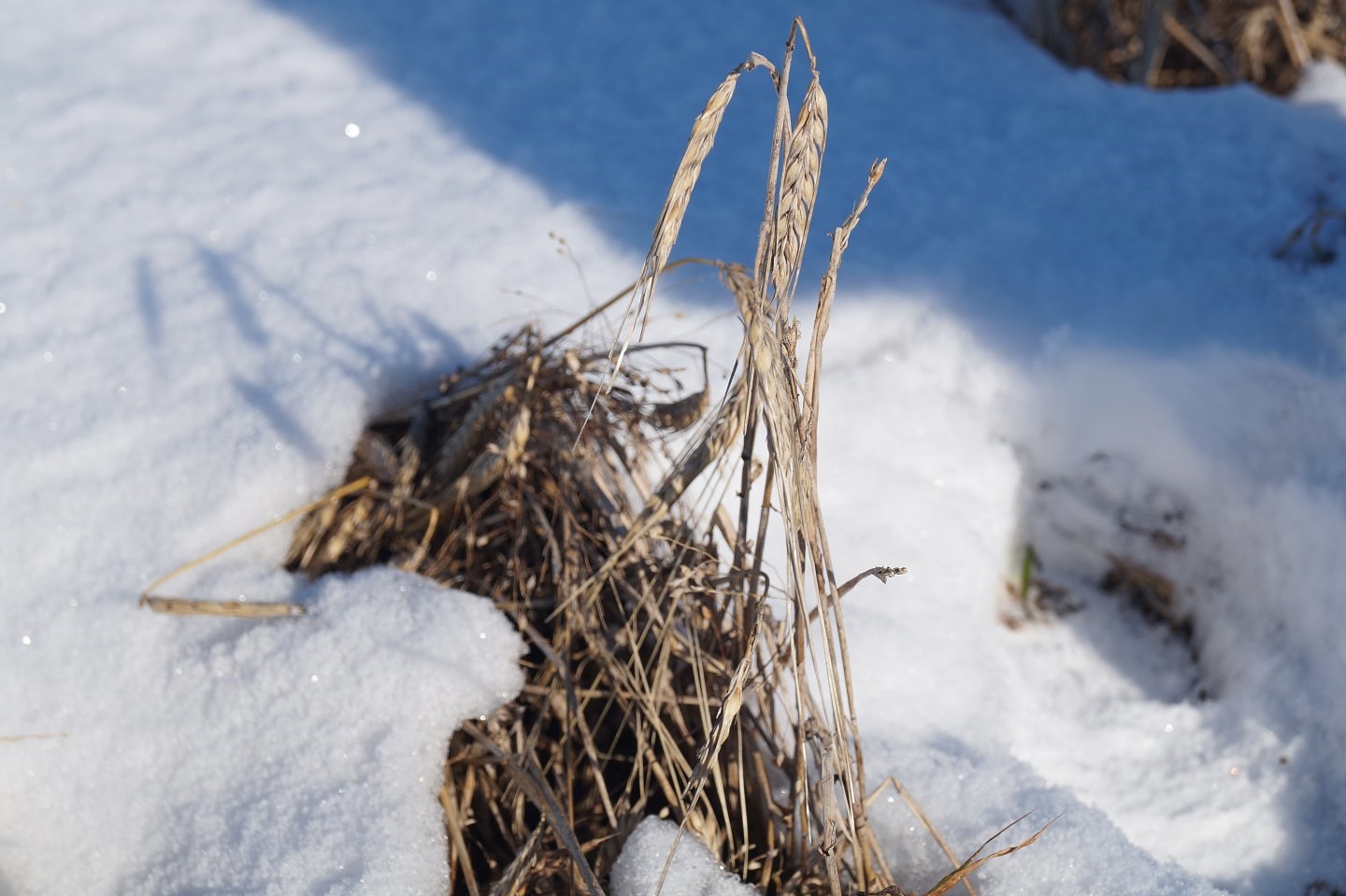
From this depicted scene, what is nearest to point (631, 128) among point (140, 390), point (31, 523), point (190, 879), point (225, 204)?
point (225, 204)

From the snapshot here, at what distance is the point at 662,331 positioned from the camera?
1.53m

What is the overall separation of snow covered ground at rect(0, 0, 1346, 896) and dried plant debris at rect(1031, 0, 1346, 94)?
0.25m

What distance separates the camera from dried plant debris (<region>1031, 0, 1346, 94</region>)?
2170mm

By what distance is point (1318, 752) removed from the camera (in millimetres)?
1324

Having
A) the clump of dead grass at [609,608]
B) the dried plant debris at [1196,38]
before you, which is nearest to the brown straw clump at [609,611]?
the clump of dead grass at [609,608]

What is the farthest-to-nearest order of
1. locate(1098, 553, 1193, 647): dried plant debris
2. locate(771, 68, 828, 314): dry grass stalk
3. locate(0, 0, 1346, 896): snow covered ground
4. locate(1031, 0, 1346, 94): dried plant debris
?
locate(1031, 0, 1346, 94): dried plant debris < locate(1098, 553, 1193, 647): dried plant debris < locate(0, 0, 1346, 896): snow covered ground < locate(771, 68, 828, 314): dry grass stalk

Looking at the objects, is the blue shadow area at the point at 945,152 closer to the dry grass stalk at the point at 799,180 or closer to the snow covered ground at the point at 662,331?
the snow covered ground at the point at 662,331

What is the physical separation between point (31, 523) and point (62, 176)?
2.03 feet

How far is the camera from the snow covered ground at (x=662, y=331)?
118 centimetres

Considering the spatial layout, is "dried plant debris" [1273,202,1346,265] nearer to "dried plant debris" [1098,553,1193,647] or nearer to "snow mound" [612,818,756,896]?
"dried plant debris" [1098,553,1193,647]

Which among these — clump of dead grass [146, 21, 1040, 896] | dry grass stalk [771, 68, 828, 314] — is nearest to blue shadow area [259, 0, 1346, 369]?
clump of dead grass [146, 21, 1040, 896]

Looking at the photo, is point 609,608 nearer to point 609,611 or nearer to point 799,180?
point 609,611

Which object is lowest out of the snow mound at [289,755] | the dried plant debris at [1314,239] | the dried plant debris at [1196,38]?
the snow mound at [289,755]

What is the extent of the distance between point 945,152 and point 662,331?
2.19 feet
